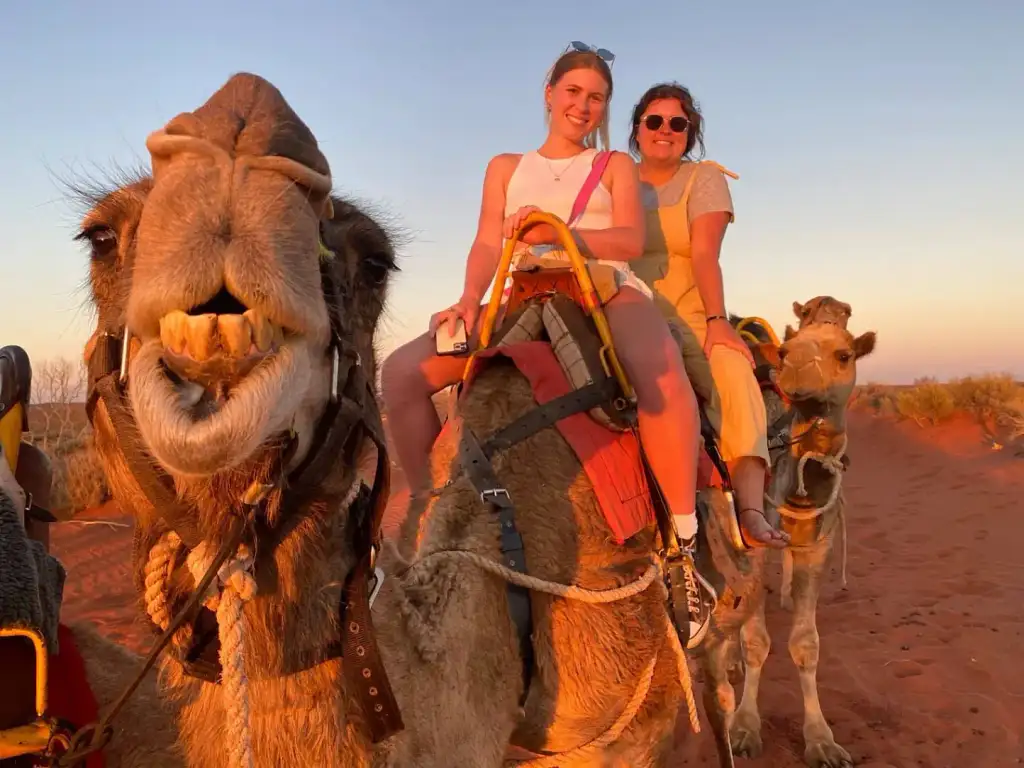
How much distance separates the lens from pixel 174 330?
1.08 metres

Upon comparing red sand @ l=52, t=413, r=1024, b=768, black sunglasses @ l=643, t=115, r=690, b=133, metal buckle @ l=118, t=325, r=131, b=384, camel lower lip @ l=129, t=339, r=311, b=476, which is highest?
black sunglasses @ l=643, t=115, r=690, b=133

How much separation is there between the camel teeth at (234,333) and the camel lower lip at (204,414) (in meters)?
0.04

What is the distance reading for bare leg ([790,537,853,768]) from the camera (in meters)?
4.56

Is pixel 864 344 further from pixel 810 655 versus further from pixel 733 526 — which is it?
pixel 733 526

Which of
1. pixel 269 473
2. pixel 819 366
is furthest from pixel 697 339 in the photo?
pixel 269 473

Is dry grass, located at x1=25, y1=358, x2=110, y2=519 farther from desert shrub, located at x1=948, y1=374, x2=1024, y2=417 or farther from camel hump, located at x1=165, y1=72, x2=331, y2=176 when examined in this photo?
desert shrub, located at x1=948, y1=374, x2=1024, y2=417

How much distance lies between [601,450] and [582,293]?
1.96ft

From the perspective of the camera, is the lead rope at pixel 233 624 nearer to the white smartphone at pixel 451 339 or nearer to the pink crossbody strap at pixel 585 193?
the white smartphone at pixel 451 339

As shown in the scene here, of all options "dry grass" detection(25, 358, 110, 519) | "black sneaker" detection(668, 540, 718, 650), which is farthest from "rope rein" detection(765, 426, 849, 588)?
"dry grass" detection(25, 358, 110, 519)

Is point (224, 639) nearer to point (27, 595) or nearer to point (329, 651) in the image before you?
point (329, 651)

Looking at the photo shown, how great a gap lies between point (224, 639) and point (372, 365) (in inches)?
28.0

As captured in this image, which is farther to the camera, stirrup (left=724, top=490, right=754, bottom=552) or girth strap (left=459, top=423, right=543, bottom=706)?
stirrup (left=724, top=490, right=754, bottom=552)

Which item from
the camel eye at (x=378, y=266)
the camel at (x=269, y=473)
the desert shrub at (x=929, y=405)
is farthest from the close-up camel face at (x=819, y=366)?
the desert shrub at (x=929, y=405)

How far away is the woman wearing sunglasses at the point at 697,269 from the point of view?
3.42m
